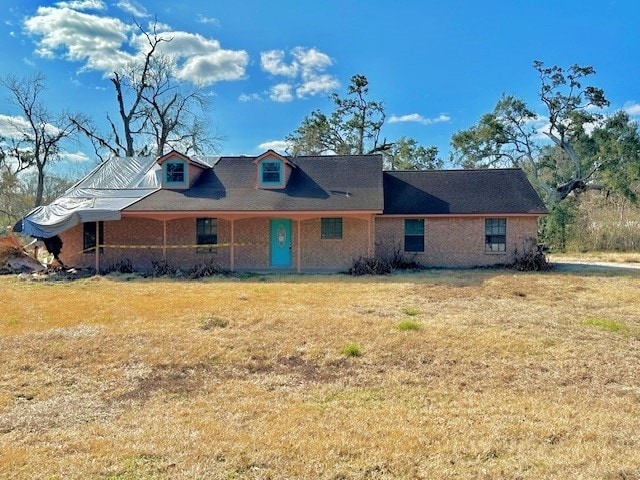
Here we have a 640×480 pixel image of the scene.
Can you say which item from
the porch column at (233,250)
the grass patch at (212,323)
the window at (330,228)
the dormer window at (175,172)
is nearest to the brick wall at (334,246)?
the window at (330,228)

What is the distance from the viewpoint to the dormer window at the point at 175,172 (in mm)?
19422

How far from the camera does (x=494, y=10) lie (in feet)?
46.9

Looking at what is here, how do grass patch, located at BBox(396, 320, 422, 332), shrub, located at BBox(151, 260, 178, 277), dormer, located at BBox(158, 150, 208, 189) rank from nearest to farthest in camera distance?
1. grass patch, located at BBox(396, 320, 422, 332)
2. shrub, located at BBox(151, 260, 178, 277)
3. dormer, located at BBox(158, 150, 208, 189)

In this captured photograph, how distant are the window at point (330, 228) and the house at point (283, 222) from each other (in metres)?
0.04

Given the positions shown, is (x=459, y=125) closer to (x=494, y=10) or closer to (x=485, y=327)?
(x=494, y=10)

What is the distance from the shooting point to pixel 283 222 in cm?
1867

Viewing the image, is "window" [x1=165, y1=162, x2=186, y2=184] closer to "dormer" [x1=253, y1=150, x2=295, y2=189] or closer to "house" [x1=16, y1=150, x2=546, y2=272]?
"house" [x1=16, y1=150, x2=546, y2=272]

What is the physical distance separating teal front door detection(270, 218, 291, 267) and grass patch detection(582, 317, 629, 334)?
11.5 m

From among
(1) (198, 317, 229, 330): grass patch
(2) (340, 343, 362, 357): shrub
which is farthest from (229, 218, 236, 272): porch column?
(2) (340, 343, 362, 357): shrub

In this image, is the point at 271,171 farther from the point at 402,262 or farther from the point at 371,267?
the point at 402,262

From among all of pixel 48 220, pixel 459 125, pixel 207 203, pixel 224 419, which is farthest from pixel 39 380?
pixel 459 125

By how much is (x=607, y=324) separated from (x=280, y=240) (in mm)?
12232

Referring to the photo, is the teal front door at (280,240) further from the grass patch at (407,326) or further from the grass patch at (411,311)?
the grass patch at (407,326)

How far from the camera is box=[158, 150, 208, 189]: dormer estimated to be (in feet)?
63.5
